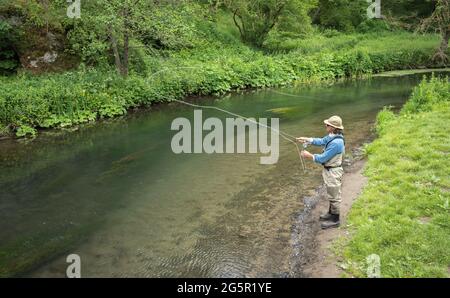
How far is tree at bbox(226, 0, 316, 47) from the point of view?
32344 mm

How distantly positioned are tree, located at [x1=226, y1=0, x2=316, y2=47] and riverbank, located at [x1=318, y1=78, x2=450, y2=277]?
22110 mm

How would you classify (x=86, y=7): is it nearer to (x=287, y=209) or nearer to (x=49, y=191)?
(x=49, y=191)

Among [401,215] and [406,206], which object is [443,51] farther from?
[401,215]

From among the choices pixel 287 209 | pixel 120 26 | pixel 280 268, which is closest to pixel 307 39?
pixel 120 26

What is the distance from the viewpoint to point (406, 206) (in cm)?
827

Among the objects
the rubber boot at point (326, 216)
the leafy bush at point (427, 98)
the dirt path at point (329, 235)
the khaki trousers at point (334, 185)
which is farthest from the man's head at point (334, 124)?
the leafy bush at point (427, 98)

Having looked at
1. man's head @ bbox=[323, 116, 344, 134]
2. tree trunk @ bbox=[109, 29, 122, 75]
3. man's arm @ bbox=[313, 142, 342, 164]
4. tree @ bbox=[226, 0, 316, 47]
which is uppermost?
tree @ bbox=[226, 0, 316, 47]

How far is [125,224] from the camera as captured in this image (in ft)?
29.8

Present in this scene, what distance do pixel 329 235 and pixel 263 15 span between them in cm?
2765

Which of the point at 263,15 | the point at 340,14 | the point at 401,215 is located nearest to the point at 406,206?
the point at 401,215

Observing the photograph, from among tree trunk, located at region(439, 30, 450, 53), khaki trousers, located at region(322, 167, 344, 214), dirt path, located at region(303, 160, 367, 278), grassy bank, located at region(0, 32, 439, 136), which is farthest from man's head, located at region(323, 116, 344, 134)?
tree trunk, located at region(439, 30, 450, 53)

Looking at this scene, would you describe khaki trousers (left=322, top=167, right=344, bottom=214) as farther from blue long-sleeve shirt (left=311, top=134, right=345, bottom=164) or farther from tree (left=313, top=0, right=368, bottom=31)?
tree (left=313, top=0, right=368, bottom=31)

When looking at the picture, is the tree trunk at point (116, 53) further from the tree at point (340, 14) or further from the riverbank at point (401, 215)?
the tree at point (340, 14)

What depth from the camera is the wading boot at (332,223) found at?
8.45 metres
